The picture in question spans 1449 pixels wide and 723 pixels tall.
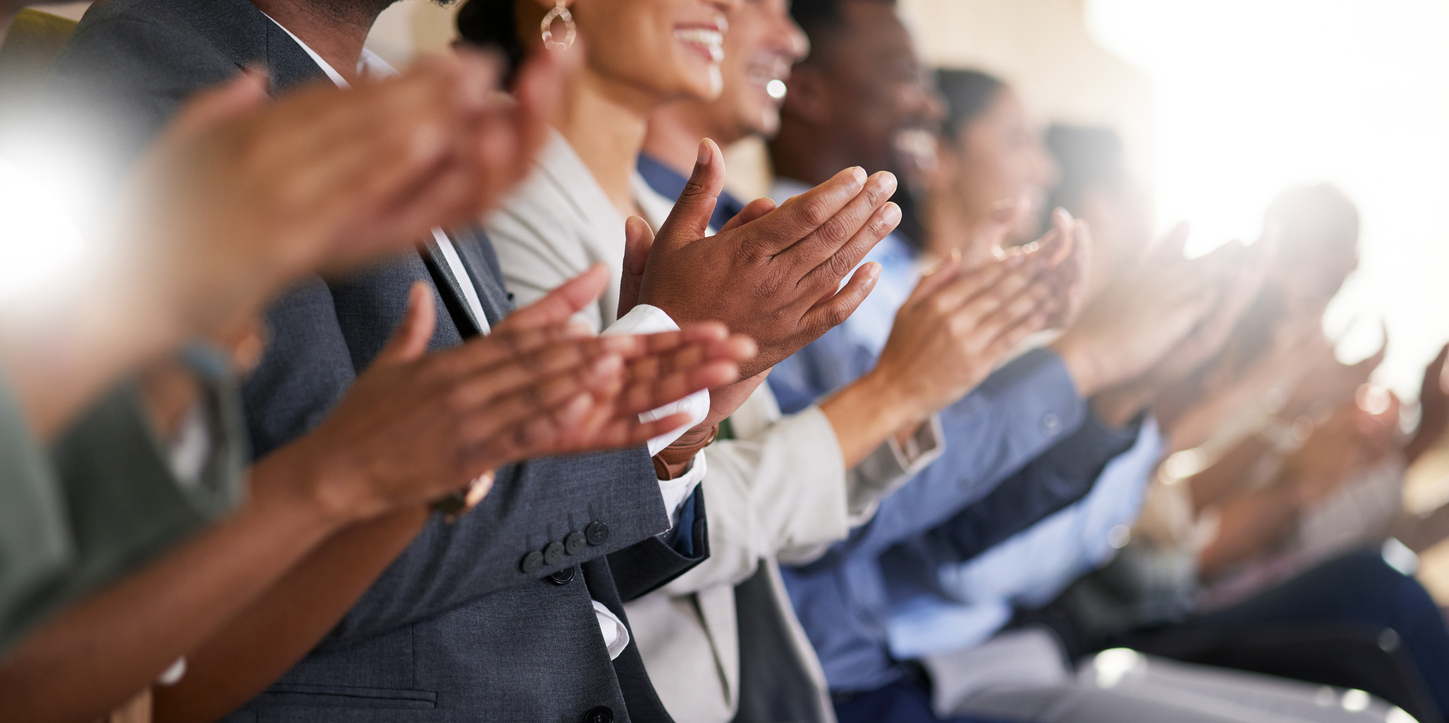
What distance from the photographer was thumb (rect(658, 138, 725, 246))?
705 millimetres

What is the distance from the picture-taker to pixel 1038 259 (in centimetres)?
102

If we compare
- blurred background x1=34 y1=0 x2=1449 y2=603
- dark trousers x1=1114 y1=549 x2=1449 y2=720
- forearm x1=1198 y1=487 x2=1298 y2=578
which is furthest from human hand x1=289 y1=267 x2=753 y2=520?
blurred background x1=34 y1=0 x2=1449 y2=603

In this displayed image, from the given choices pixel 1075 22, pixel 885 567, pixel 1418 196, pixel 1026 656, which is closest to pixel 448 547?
pixel 885 567

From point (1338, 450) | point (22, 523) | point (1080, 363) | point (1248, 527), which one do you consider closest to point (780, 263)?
point (22, 523)

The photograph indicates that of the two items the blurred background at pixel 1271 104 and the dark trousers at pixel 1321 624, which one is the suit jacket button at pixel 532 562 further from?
the blurred background at pixel 1271 104

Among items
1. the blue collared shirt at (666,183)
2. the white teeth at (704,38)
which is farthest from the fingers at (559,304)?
the blue collared shirt at (666,183)

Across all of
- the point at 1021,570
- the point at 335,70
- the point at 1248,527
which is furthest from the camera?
the point at 1248,527

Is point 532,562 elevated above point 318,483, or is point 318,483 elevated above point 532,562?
point 318,483

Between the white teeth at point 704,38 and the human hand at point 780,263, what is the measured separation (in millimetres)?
396

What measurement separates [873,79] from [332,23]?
1235mm

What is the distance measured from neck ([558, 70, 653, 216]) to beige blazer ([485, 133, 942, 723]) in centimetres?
5

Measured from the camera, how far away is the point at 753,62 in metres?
1.41

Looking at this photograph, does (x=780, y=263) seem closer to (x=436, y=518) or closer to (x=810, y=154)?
(x=436, y=518)

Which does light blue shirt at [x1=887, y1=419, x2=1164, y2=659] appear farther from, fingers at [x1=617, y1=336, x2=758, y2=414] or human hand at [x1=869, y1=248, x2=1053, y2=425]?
fingers at [x1=617, y1=336, x2=758, y2=414]
